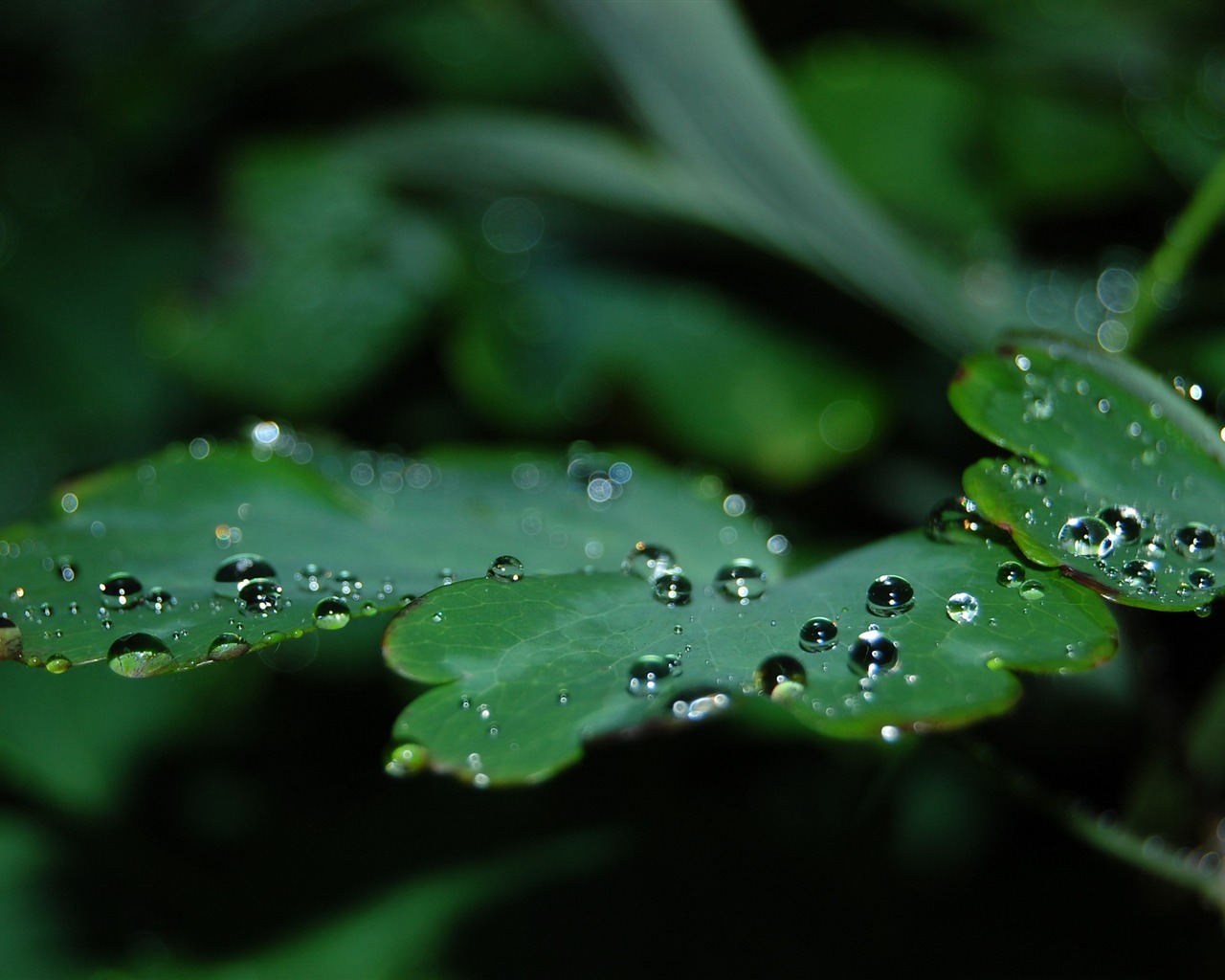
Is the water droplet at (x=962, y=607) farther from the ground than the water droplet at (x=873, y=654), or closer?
farther from the ground

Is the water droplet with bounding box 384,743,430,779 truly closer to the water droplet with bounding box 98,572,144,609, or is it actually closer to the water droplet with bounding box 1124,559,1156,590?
the water droplet with bounding box 98,572,144,609

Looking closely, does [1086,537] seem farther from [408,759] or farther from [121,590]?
[121,590]

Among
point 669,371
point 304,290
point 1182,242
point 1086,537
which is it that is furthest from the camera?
point 304,290

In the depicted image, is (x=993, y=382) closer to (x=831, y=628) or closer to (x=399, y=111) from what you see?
(x=831, y=628)

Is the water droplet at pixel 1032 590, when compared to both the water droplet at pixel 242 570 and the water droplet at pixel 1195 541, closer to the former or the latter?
the water droplet at pixel 1195 541

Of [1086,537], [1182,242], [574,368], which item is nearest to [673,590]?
[1086,537]

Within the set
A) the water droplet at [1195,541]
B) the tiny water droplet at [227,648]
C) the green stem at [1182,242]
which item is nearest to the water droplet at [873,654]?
the water droplet at [1195,541]
